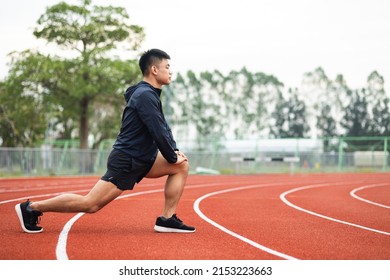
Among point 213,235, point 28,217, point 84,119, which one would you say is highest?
point 84,119

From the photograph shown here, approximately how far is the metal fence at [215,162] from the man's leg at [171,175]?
1463cm

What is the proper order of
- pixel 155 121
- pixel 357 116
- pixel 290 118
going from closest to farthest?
pixel 155 121
pixel 357 116
pixel 290 118

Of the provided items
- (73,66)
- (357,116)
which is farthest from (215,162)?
(357,116)

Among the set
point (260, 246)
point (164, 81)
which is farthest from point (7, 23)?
point (260, 246)

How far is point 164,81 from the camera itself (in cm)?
567

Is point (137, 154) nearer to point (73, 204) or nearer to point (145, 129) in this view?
point (145, 129)

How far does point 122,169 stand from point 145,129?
0.45m

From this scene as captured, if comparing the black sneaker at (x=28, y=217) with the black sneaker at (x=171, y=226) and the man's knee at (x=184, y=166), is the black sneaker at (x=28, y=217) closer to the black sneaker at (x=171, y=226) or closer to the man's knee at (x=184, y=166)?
the black sneaker at (x=171, y=226)

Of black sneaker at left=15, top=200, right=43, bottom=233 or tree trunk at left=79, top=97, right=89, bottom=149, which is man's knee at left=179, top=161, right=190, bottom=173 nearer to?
black sneaker at left=15, top=200, right=43, bottom=233

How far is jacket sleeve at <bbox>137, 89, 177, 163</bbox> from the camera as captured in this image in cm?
536

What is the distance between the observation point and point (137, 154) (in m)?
5.50

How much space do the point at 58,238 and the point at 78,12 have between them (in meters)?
24.0

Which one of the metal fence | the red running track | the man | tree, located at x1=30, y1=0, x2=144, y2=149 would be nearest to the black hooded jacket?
the man
